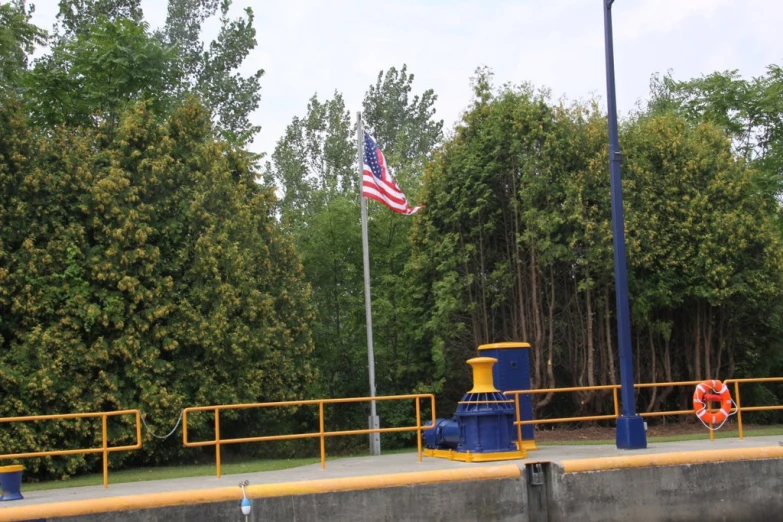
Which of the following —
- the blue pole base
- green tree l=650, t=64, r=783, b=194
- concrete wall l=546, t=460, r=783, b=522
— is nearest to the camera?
concrete wall l=546, t=460, r=783, b=522

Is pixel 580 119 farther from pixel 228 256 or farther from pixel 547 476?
pixel 547 476

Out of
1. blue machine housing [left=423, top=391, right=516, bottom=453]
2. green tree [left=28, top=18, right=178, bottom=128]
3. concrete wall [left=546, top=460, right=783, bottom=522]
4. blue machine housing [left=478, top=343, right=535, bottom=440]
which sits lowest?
concrete wall [left=546, top=460, right=783, bottom=522]

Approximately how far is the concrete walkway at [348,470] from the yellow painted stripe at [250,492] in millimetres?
746

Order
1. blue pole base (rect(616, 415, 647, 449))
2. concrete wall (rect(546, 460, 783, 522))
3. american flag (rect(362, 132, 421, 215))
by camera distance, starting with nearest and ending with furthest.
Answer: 1. concrete wall (rect(546, 460, 783, 522))
2. blue pole base (rect(616, 415, 647, 449))
3. american flag (rect(362, 132, 421, 215))

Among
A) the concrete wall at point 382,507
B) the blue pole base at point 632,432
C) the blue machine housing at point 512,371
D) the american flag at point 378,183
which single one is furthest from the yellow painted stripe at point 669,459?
the american flag at point 378,183

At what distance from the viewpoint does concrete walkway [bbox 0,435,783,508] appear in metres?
12.3

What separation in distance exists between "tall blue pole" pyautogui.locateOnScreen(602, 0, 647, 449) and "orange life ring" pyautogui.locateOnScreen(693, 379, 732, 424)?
185cm

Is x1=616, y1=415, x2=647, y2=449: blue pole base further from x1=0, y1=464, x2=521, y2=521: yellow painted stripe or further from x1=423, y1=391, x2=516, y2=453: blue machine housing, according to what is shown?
x1=0, y1=464, x2=521, y2=521: yellow painted stripe

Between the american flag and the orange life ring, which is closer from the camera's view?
the orange life ring

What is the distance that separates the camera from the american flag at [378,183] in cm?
2136

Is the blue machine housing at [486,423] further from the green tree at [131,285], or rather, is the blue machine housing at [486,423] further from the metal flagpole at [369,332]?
the green tree at [131,285]

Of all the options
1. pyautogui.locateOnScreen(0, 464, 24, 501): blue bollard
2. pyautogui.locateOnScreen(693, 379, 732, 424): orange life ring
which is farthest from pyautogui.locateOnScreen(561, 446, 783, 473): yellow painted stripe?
pyautogui.locateOnScreen(0, 464, 24, 501): blue bollard

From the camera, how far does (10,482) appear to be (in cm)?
1187

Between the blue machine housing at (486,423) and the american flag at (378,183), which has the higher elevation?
the american flag at (378,183)
